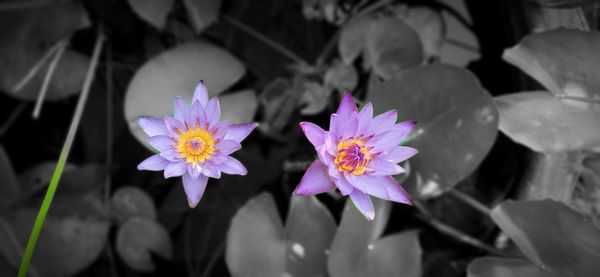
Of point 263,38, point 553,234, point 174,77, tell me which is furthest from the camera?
point 263,38

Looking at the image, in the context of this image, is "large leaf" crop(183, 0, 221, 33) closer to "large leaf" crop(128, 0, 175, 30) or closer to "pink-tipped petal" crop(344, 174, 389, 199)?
"large leaf" crop(128, 0, 175, 30)

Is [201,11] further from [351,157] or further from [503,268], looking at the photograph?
[503,268]

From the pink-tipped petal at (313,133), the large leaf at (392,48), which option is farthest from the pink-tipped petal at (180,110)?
the large leaf at (392,48)

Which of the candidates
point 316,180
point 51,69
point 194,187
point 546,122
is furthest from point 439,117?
point 51,69

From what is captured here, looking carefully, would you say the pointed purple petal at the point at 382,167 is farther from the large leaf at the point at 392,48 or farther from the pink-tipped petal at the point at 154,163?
the large leaf at the point at 392,48

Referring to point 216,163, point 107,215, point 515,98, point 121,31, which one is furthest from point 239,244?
point 121,31
